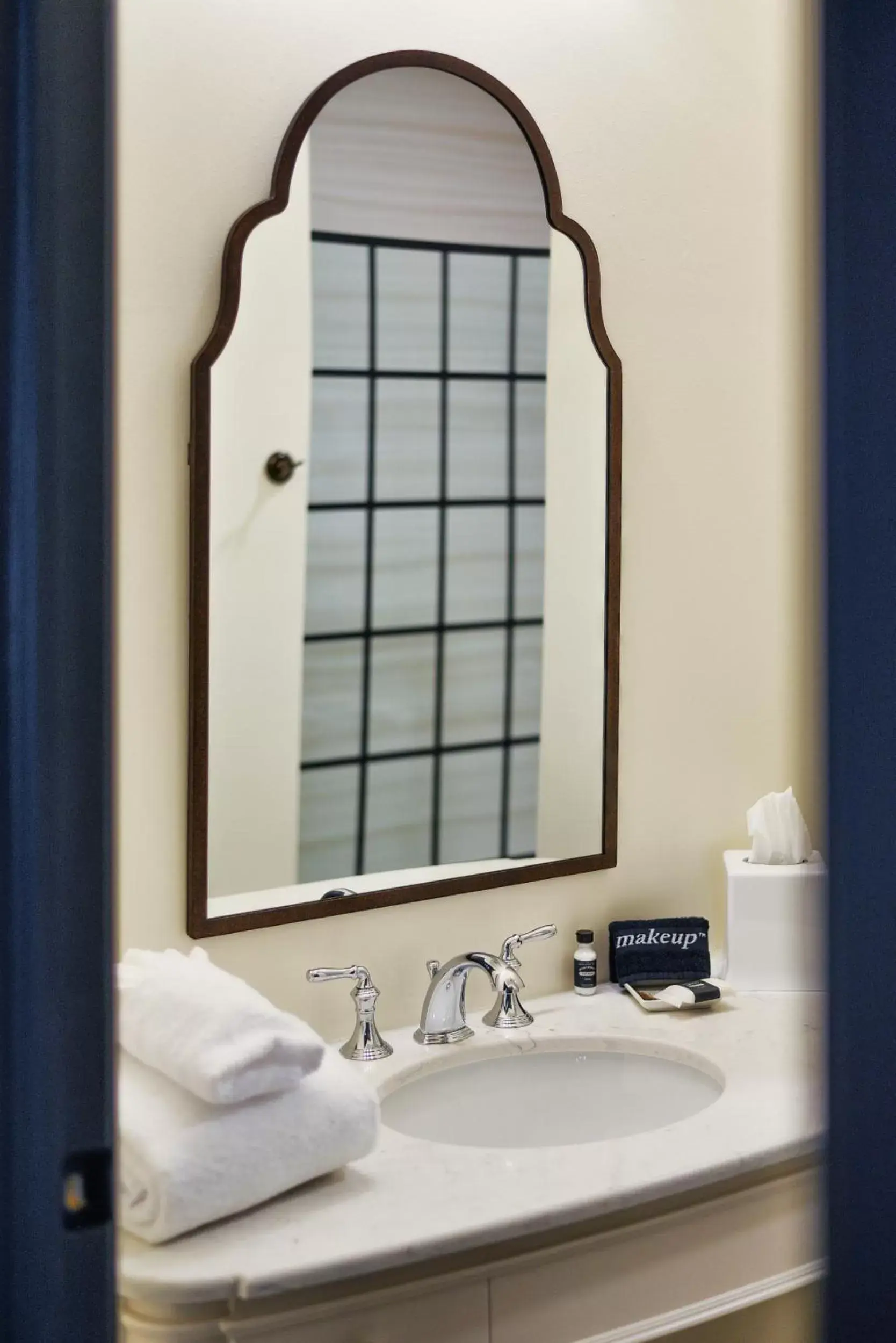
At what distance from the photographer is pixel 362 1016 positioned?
1.11m

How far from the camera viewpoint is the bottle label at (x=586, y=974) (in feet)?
4.17

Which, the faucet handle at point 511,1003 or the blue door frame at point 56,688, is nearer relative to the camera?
the blue door frame at point 56,688

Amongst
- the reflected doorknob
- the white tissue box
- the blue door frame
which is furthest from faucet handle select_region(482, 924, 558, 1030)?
the blue door frame

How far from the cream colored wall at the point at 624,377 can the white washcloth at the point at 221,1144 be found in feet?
0.78

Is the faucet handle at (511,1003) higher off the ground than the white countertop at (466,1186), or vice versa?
the faucet handle at (511,1003)

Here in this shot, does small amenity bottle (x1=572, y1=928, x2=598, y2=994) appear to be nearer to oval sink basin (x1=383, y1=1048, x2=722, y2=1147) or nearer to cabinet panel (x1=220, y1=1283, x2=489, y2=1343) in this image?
oval sink basin (x1=383, y1=1048, x2=722, y2=1147)

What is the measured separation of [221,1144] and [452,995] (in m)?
0.36

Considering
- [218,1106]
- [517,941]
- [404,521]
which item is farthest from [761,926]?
[218,1106]

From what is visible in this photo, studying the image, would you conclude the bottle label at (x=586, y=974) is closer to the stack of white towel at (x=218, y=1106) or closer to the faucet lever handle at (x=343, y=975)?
the faucet lever handle at (x=343, y=975)

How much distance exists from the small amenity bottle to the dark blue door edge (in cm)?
116

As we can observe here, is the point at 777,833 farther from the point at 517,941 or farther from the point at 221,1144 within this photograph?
the point at 221,1144

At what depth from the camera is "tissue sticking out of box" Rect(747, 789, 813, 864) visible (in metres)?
1.29

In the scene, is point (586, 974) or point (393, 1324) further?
point (586, 974)

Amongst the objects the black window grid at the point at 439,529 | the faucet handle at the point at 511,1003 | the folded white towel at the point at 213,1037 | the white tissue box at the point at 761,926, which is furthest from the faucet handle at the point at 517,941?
the folded white towel at the point at 213,1037
